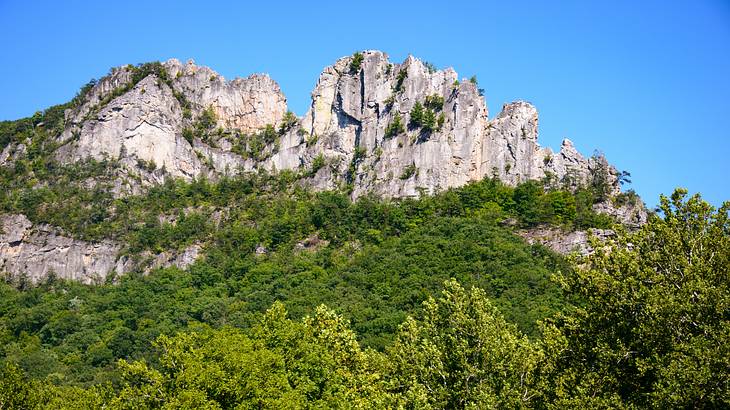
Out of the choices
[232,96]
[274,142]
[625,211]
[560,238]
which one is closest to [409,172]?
[560,238]

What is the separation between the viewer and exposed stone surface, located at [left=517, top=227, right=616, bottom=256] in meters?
82.3

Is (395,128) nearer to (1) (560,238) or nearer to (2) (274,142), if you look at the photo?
(2) (274,142)

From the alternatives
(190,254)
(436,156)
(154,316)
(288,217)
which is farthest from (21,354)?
(436,156)

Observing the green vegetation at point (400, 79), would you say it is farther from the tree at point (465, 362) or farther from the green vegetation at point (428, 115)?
the tree at point (465, 362)

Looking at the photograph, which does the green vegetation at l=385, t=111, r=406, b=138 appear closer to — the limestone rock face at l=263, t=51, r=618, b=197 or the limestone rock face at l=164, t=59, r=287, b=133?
the limestone rock face at l=263, t=51, r=618, b=197

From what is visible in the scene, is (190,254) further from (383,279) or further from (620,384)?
(620,384)

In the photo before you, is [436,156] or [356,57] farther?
[356,57]

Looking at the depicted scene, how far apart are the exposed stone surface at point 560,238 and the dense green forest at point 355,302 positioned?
142cm

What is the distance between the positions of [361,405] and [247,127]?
298 feet

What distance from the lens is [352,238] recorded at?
90.6m

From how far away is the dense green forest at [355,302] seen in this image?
1108 inches

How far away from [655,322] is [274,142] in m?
91.3

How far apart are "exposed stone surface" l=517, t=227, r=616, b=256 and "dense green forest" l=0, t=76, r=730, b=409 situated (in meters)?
1.42

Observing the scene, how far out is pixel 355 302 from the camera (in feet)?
234
